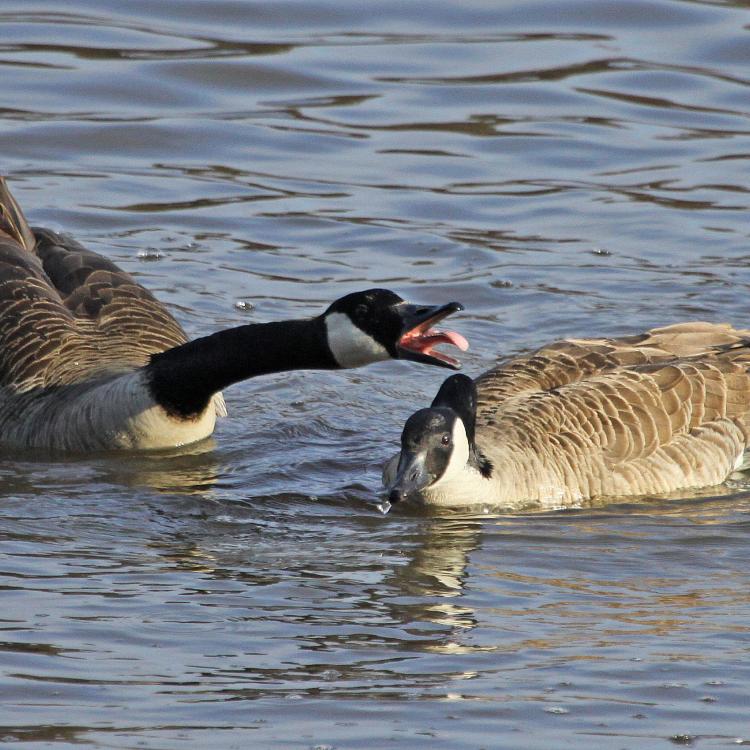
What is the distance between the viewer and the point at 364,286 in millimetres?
13641

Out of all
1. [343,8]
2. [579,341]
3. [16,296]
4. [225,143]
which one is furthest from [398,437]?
[343,8]

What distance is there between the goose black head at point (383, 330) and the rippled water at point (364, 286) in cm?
91

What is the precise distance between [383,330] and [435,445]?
0.70m

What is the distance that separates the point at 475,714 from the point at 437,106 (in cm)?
1195

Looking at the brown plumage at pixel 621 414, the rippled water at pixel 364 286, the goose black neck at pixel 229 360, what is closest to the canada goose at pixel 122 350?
the goose black neck at pixel 229 360

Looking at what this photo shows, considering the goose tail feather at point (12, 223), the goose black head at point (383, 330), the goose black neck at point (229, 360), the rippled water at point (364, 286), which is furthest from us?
the goose tail feather at point (12, 223)

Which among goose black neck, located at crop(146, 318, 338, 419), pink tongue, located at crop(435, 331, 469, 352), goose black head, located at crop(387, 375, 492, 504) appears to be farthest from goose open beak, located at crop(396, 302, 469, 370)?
goose black neck, located at crop(146, 318, 338, 419)

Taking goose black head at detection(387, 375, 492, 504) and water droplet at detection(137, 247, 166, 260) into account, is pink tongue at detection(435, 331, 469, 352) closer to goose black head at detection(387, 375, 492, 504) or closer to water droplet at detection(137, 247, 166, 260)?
goose black head at detection(387, 375, 492, 504)

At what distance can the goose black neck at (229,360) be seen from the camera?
32.7ft

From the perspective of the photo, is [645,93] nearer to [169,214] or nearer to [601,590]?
[169,214]

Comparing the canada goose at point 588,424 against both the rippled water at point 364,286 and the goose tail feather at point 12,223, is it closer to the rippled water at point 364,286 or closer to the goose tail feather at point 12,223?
the rippled water at point 364,286

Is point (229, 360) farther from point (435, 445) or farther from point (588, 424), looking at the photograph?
point (588, 424)

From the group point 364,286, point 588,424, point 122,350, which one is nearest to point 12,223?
point 122,350

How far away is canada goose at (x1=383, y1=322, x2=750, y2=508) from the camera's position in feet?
31.1
